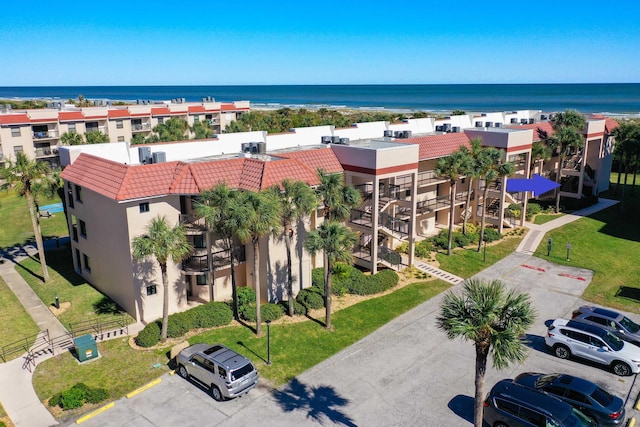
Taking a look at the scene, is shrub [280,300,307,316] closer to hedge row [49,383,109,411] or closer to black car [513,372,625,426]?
hedge row [49,383,109,411]

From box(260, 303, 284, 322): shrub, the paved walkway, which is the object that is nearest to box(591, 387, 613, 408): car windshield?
the paved walkway

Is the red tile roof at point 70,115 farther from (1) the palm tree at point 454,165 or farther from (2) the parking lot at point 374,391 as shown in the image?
(2) the parking lot at point 374,391

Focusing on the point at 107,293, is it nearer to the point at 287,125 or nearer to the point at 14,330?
the point at 14,330

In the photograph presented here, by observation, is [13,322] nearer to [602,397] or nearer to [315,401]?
[315,401]

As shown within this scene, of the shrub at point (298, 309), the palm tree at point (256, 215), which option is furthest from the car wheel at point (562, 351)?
the palm tree at point (256, 215)

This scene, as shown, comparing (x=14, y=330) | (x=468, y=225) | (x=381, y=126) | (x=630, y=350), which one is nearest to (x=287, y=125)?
(x=381, y=126)

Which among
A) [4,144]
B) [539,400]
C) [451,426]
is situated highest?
[4,144]
